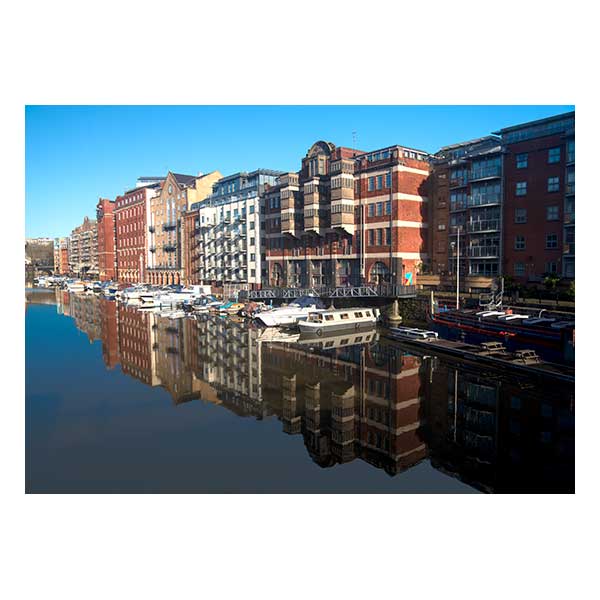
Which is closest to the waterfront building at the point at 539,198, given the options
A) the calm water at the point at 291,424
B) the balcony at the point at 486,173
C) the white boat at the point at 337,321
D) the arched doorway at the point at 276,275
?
the balcony at the point at 486,173

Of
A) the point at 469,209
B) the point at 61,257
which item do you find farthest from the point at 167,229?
the point at 61,257

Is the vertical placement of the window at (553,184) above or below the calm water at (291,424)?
above

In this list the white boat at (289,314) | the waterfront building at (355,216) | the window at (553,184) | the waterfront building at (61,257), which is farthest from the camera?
the waterfront building at (61,257)

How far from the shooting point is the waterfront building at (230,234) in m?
59.2

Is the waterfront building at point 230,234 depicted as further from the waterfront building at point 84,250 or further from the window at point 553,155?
the waterfront building at point 84,250

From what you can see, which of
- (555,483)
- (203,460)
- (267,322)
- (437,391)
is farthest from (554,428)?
(267,322)

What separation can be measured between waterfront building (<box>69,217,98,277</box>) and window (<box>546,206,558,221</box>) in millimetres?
100001

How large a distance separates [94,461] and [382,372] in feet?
45.5

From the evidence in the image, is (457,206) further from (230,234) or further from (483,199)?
(230,234)

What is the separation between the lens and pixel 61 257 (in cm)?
13300

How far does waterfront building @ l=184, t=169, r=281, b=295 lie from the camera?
59250mm

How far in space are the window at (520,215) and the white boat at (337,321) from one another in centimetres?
1304

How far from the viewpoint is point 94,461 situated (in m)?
14.5

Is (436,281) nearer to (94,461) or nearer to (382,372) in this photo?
(382,372)
